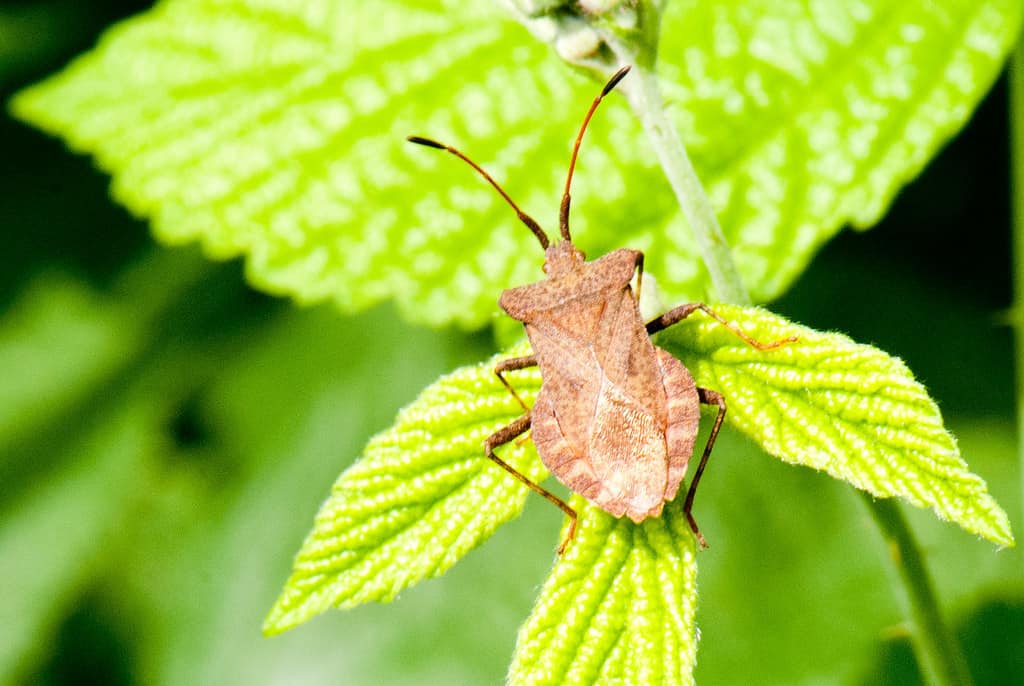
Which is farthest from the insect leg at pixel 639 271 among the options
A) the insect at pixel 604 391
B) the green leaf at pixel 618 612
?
the green leaf at pixel 618 612

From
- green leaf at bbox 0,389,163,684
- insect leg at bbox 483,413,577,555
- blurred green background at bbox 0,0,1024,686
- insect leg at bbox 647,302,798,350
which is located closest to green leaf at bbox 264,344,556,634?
insect leg at bbox 483,413,577,555

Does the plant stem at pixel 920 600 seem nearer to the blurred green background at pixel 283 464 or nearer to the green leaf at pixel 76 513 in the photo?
the blurred green background at pixel 283 464

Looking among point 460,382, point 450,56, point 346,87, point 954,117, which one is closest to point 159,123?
point 346,87

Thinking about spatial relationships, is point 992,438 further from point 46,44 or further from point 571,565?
point 46,44

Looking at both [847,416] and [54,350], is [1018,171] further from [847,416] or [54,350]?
[54,350]

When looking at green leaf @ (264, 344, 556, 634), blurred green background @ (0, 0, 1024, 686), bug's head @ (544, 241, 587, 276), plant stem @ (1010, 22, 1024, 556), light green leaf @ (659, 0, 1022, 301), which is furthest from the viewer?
blurred green background @ (0, 0, 1024, 686)

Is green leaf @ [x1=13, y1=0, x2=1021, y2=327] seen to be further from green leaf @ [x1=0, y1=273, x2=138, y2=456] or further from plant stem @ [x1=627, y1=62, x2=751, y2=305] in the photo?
green leaf @ [x1=0, y1=273, x2=138, y2=456]
